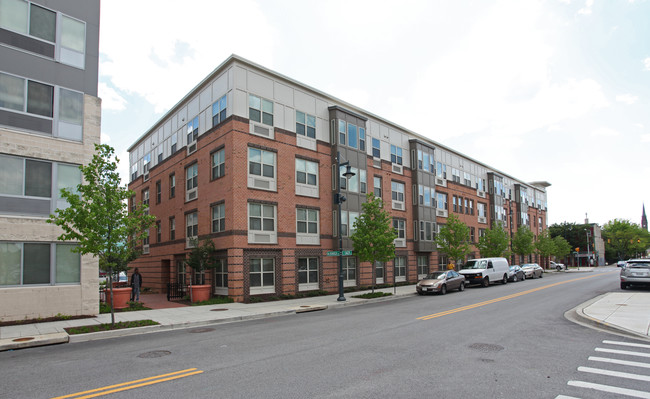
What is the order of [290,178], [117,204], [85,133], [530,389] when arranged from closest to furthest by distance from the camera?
1. [530,389]
2. [117,204]
3. [85,133]
4. [290,178]

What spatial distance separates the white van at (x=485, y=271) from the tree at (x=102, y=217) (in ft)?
78.4

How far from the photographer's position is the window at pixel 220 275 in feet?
71.1

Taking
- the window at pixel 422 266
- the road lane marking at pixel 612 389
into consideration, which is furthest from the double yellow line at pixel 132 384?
the window at pixel 422 266

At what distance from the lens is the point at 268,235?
22250 mm

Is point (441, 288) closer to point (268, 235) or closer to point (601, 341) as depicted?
point (268, 235)

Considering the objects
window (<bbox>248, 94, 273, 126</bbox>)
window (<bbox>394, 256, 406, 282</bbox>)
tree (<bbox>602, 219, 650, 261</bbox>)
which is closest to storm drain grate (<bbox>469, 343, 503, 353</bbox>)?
window (<bbox>248, 94, 273, 126</bbox>)

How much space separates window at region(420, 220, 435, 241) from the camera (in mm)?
34344

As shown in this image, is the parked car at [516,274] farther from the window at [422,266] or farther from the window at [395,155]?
the window at [395,155]

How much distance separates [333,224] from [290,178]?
14.9 feet

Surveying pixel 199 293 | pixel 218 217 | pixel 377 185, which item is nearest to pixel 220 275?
pixel 199 293

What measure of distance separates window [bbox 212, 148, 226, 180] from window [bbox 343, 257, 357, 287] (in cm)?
973

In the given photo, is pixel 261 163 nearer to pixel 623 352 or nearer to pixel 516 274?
pixel 623 352

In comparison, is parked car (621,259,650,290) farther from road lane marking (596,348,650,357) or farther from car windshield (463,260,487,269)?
road lane marking (596,348,650,357)

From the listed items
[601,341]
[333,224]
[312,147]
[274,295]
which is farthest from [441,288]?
[601,341]
